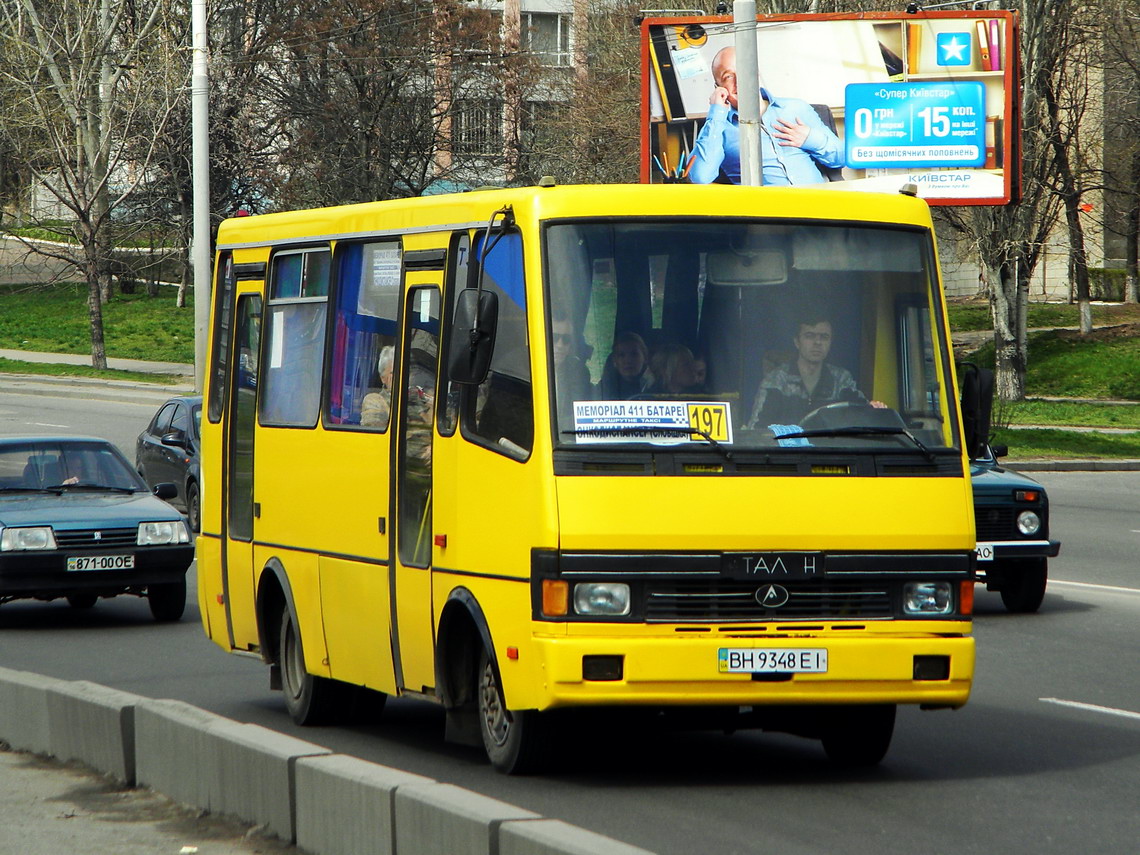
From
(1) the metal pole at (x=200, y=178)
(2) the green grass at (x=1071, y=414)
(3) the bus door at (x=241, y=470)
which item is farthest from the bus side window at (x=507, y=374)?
(2) the green grass at (x=1071, y=414)

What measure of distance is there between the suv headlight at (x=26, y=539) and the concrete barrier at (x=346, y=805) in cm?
832

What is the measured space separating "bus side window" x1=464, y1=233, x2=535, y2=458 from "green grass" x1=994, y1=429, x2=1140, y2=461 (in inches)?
872

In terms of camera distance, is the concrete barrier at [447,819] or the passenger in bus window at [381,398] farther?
the passenger in bus window at [381,398]

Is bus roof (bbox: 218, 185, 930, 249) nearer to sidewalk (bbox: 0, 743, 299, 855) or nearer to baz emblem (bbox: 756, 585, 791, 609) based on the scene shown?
baz emblem (bbox: 756, 585, 791, 609)

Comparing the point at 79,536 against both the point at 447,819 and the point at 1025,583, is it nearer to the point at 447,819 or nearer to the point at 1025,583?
the point at 1025,583

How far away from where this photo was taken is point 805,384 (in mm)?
7656

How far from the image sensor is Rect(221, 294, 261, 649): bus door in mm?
10328

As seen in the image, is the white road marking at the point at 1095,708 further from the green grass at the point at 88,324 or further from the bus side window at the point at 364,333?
the green grass at the point at 88,324

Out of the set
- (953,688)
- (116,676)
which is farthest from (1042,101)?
(953,688)

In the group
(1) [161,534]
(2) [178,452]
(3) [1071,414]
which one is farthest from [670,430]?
(3) [1071,414]

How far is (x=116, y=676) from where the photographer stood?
464 inches

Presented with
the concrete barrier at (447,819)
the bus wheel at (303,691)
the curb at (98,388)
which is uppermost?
the curb at (98,388)

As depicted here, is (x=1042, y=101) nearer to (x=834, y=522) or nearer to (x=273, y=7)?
(x=273, y=7)

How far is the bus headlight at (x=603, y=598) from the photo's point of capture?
7270 millimetres
